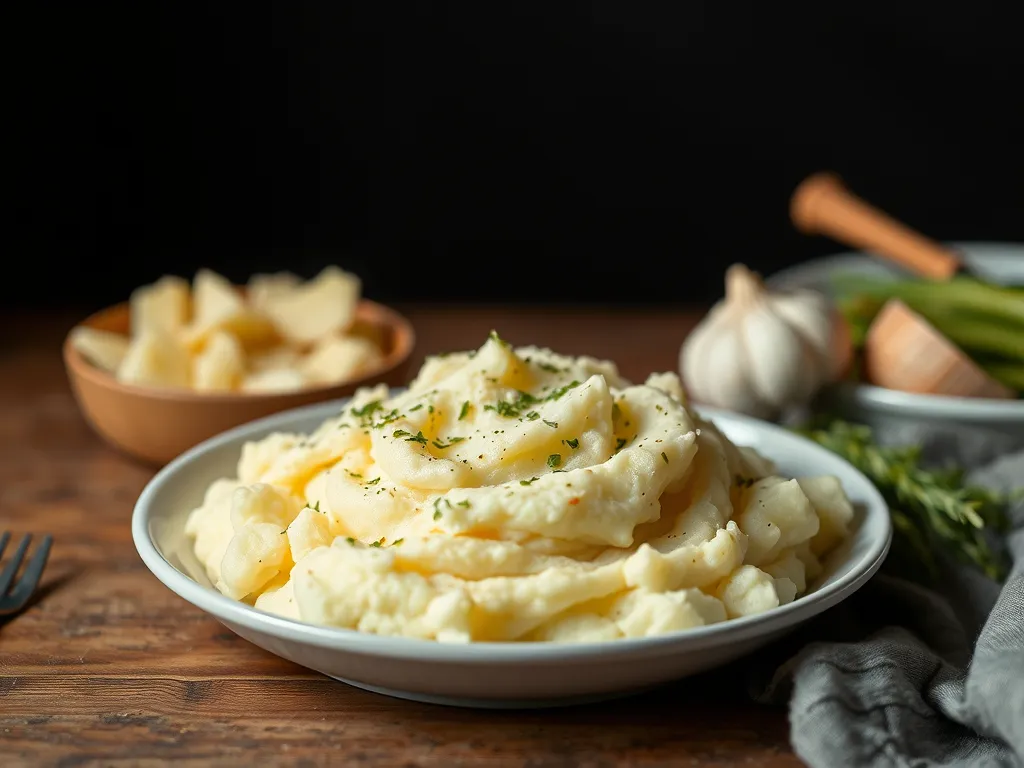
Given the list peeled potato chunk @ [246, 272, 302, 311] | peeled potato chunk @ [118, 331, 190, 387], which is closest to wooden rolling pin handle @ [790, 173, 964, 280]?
peeled potato chunk @ [246, 272, 302, 311]

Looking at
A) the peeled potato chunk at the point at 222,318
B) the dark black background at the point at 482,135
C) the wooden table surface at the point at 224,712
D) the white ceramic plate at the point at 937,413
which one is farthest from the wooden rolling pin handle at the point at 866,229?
the wooden table surface at the point at 224,712

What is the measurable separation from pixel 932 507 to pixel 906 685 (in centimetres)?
74

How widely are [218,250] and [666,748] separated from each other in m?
4.17

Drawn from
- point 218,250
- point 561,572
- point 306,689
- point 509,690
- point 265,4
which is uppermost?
point 265,4

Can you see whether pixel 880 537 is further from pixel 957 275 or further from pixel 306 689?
pixel 957 275

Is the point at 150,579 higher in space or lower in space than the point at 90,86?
lower

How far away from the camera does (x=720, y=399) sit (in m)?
3.52

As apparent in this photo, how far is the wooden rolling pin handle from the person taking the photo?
4160 mm

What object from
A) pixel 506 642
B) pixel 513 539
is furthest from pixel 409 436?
pixel 506 642

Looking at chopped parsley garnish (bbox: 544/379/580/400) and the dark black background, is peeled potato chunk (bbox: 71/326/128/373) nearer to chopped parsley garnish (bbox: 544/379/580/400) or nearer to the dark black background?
chopped parsley garnish (bbox: 544/379/580/400)

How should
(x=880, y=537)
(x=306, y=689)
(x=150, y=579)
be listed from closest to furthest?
(x=306, y=689)
(x=880, y=537)
(x=150, y=579)

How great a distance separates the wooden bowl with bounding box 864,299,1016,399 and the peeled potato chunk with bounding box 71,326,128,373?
225 cm

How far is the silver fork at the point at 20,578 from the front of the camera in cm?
251

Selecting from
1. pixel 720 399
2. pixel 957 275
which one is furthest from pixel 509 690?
pixel 957 275
